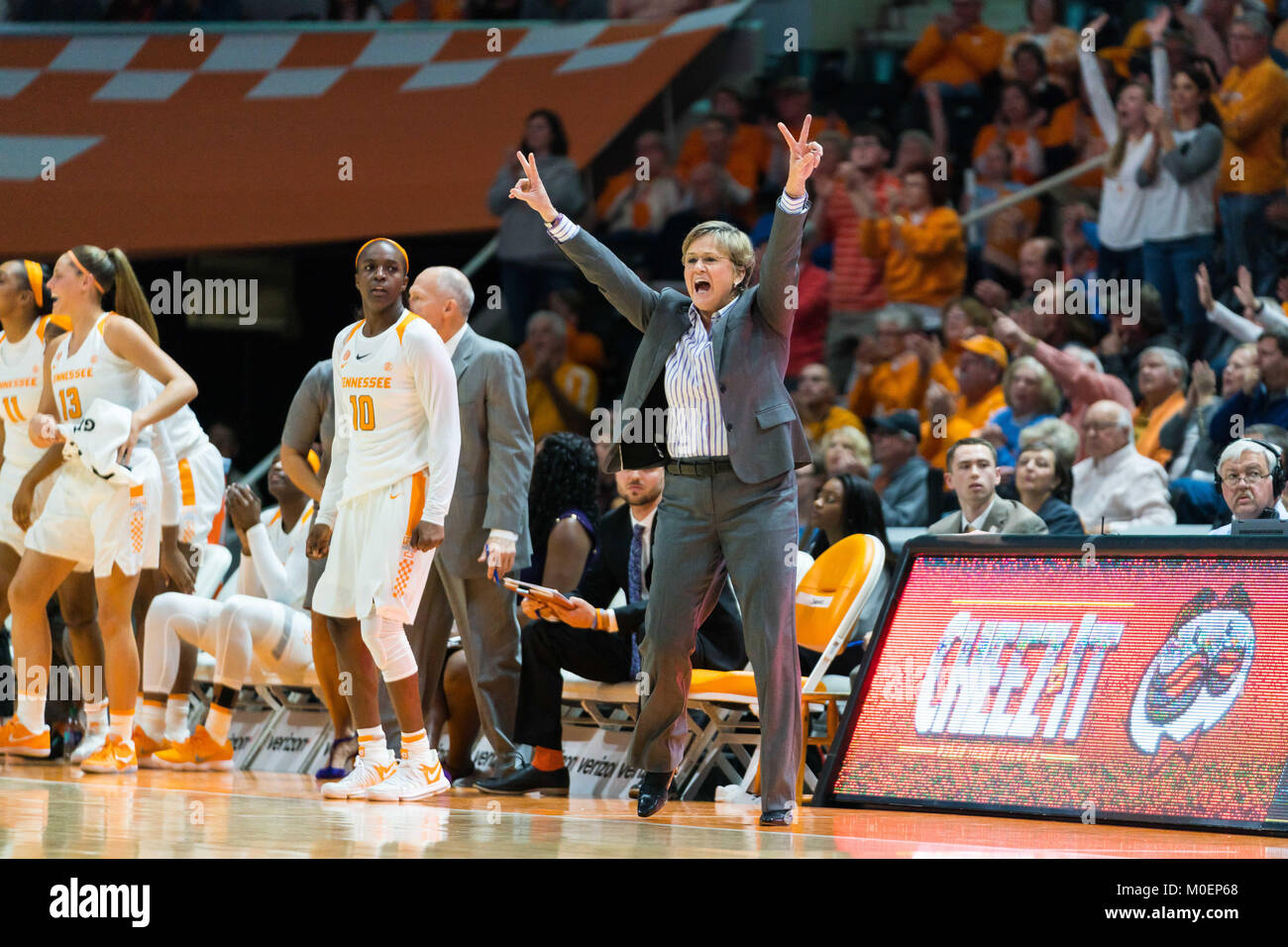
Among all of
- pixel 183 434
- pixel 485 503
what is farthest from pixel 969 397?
pixel 183 434

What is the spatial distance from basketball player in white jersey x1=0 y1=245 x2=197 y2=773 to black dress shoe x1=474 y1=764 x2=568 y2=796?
149 cm

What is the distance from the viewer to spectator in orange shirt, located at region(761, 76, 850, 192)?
37.1 ft

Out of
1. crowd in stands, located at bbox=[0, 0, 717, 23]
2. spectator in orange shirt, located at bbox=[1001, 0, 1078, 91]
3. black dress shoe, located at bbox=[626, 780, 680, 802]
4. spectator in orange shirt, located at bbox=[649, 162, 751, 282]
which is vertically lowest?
black dress shoe, located at bbox=[626, 780, 680, 802]

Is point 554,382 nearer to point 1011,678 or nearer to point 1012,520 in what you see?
point 1012,520

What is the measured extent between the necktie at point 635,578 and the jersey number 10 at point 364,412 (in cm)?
126

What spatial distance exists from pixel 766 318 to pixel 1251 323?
4.25 meters

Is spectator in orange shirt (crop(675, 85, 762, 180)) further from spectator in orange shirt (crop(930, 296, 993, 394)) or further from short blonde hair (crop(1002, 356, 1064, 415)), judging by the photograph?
short blonde hair (crop(1002, 356, 1064, 415))

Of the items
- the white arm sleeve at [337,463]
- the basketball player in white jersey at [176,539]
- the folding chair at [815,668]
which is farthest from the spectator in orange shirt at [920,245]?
the white arm sleeve at [337,463]

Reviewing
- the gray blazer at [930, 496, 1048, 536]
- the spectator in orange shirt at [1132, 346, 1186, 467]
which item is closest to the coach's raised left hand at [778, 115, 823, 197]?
the gray blazer at [930, 496, 1048, 536]

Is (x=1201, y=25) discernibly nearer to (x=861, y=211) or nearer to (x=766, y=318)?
(x=861, y=211)

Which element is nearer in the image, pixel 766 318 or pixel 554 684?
pixel 766 318

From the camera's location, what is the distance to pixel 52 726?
7.81 m

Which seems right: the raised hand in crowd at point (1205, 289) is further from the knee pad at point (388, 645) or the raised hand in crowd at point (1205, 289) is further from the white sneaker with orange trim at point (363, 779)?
the white sneaker with orange trim at point (363, 779)

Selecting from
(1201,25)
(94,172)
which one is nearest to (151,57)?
(94,172)
